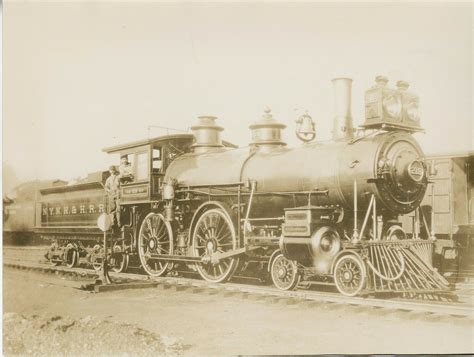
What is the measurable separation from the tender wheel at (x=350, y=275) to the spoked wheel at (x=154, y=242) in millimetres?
3908

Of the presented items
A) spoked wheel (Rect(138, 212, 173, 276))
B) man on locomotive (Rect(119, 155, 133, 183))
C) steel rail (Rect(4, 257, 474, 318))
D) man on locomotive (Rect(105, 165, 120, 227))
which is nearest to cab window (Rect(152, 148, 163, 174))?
man on locomotive (Rect(119, 155, 133, 183))

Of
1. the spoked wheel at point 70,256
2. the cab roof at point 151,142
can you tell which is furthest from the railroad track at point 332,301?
the spoked wheel at point 70,256

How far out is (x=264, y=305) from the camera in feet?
25.4

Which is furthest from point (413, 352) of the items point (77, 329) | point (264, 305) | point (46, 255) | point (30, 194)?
point (46, 255)

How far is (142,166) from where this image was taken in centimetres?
1159

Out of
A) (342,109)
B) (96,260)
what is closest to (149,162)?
(96,260)

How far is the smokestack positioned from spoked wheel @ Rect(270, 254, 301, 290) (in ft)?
7.08

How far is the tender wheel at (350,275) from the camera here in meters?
7.62

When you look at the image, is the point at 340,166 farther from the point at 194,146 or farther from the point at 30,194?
the point at 30,194

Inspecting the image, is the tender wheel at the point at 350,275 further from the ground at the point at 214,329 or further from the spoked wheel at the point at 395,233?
the spoked wheel at the point at 395,233

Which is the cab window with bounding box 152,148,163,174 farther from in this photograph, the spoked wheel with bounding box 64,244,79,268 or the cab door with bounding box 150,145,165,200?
the spoked wheel with bounding box 64,244,79,268

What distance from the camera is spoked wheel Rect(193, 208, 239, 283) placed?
9.62 m

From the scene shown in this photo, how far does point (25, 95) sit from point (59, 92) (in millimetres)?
641

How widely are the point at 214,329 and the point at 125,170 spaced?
20.3 feet
